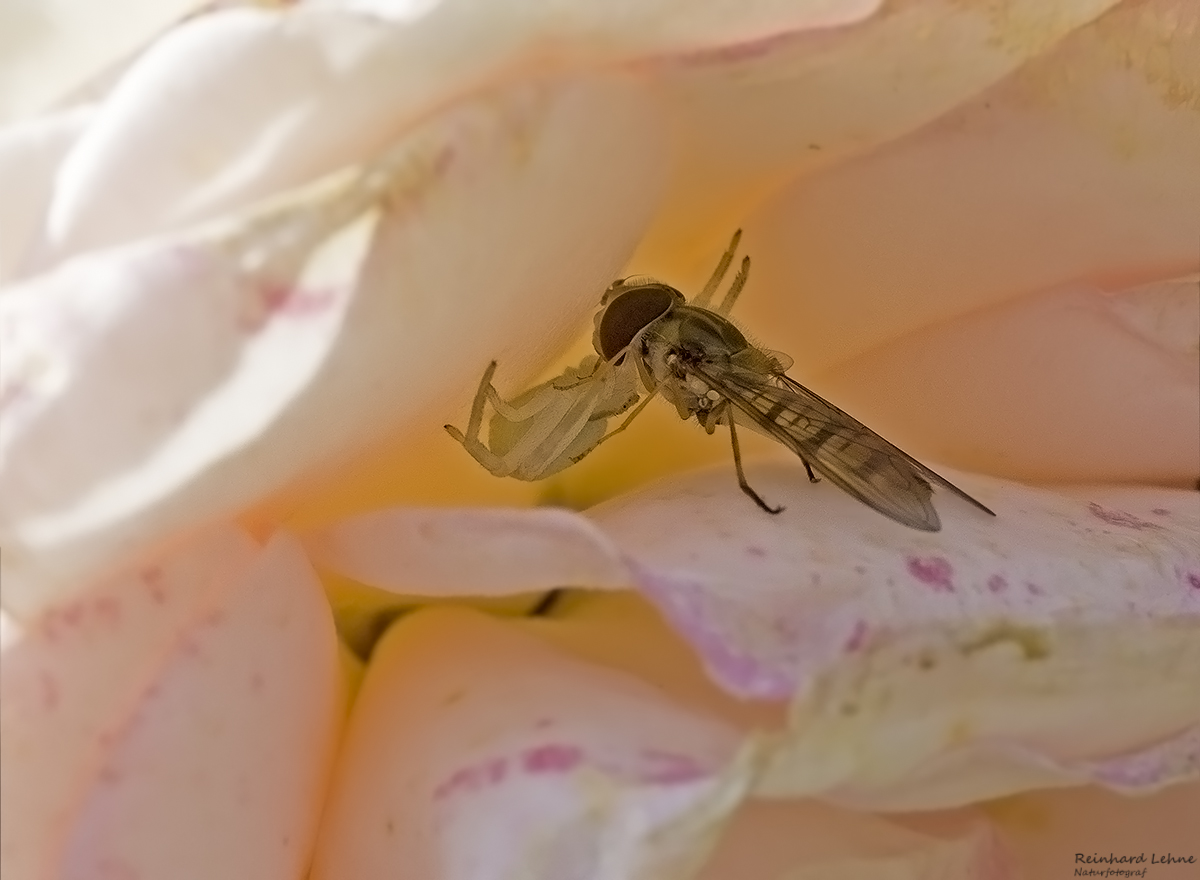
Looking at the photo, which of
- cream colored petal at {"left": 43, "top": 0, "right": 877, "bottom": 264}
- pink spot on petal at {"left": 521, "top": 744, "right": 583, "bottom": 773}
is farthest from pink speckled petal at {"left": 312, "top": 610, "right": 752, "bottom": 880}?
cream colored petal at {"left": 43, "top": 0, "right": 877, "bottom": 264}

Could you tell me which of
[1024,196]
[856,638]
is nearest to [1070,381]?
[1024,196]

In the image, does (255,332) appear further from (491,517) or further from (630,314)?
(630,314)

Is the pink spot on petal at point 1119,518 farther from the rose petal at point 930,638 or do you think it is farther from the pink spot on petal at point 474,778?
the pink spot on petal at point 474,778

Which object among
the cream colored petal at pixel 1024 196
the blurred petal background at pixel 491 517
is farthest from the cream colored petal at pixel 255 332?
the cream colored petal at pixel 1024 196

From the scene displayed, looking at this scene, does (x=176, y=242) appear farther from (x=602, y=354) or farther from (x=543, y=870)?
(x=602, y=354)

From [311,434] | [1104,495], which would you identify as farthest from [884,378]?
[311,434]
